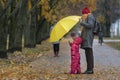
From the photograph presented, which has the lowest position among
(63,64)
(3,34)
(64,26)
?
(63,64)

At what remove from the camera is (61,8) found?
52312 millimetres

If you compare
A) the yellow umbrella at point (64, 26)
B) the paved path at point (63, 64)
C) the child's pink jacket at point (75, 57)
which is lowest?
the paved path at point (63, 64)

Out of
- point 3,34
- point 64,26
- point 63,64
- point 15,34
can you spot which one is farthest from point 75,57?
point 15,34

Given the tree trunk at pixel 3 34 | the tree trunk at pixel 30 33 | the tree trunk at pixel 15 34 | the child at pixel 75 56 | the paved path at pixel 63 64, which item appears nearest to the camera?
the child at pixel 75 56

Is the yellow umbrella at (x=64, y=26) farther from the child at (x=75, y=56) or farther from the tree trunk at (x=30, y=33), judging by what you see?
the tree trunk at (x=30, y=33)

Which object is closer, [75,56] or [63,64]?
[75,56]

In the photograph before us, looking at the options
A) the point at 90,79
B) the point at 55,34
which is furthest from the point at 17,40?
the point at 90,79

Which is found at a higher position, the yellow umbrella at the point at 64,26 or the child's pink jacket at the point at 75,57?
the yellow umbrella at the point at 64,26

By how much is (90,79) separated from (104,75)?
4.88 feet

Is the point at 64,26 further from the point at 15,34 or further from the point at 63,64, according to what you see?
the point at 15,34

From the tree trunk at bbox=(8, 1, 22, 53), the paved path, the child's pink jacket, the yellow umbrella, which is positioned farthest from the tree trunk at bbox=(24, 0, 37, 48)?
the child's pink jacket

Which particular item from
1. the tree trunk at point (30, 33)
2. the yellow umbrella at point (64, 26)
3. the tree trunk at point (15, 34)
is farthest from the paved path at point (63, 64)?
the tree trunk at point (30, 33)

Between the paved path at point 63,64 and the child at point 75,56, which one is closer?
the child at point 75,56

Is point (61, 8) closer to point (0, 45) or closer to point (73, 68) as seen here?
point (0, 45)
